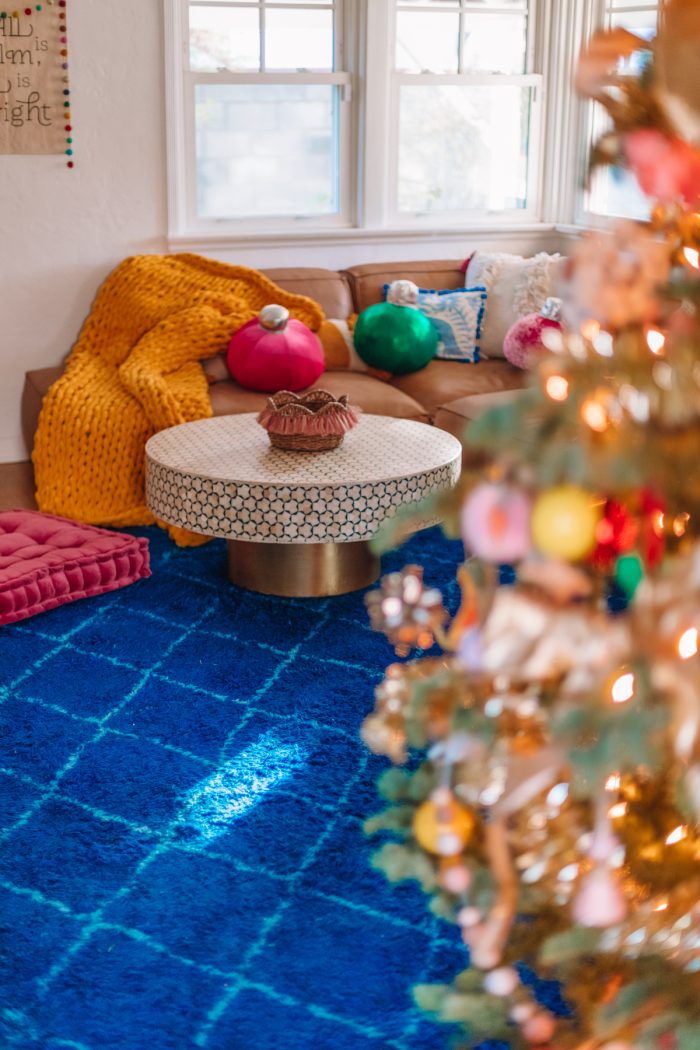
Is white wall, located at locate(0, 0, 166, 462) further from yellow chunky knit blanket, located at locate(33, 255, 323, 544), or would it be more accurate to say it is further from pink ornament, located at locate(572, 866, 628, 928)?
pink ornament, located at locate(572, 866, 628, 928)

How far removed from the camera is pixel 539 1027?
1.13 meters

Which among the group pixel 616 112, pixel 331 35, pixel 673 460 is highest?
pixel 331 35

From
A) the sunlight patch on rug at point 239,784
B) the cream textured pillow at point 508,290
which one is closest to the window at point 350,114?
the cream textured pillow at point 508,290

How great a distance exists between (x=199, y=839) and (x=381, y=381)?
261 centimetres

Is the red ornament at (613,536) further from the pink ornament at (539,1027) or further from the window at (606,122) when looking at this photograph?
the window at (606,122)

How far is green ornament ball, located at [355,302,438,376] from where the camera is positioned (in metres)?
4.55

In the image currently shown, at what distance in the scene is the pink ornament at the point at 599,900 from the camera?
95 centimetres

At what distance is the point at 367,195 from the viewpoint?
517 cm

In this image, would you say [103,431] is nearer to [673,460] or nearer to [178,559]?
[178,559]

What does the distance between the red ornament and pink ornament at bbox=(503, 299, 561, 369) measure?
343cm

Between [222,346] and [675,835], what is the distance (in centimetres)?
353

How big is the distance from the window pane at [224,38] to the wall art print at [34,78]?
551 millimetres

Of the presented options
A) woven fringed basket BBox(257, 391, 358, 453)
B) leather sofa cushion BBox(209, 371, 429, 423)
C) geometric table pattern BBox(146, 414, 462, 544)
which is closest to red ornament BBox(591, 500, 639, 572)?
geometric table pattern BBox(146, 414, 462, 544)

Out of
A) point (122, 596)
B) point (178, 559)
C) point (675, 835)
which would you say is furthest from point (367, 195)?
point (675, 835)
